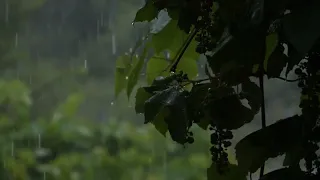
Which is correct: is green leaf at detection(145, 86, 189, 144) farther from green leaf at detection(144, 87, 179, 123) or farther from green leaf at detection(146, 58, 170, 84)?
green leaf at detection(146, 58, 170, 84)

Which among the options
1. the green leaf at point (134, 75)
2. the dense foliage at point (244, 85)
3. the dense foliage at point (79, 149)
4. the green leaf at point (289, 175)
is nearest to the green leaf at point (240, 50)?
the dense foliage at point (244, 85)

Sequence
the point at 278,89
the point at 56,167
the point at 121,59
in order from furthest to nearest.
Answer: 1. the point at 56,167
2. the point at 278,89
3. the point at 121,59

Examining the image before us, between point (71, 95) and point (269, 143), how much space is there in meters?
0.72

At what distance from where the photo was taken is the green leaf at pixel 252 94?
0.51 metres

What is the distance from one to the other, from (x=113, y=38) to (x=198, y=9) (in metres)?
0.66

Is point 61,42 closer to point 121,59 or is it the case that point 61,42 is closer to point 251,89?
point 121,59

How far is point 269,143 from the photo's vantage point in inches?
18.7

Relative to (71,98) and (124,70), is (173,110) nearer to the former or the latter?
(124,70)

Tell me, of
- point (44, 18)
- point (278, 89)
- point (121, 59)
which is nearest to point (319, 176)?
point (121, 59)

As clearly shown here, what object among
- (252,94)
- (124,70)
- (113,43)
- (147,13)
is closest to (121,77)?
(124,70)

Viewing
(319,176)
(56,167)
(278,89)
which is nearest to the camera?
(319,176)

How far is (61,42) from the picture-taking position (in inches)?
45.1

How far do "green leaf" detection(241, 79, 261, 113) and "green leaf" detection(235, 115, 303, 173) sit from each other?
3 cm

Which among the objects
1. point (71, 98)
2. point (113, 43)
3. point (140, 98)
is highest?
point (113, 43)
